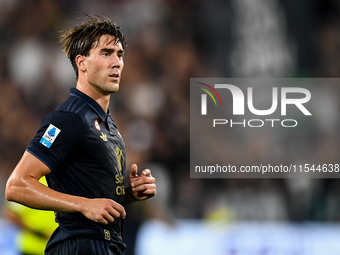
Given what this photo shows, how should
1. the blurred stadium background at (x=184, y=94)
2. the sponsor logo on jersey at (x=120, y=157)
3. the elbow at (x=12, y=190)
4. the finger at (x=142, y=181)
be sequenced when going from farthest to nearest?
the blurred stadium background at (x=184, y=94) < the finger at (x=142, y=181) < the sponsor logo on jersey at (x=120, y=157) < the elbow at (x=12, y=190)

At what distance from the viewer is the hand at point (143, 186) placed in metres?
2.38

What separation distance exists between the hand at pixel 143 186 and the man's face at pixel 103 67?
0.48 metres

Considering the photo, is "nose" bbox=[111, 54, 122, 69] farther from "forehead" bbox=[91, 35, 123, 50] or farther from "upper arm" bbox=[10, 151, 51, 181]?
"upper arm" bbox=[10, 151, 51, 181]

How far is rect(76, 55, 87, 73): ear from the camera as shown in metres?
2.29

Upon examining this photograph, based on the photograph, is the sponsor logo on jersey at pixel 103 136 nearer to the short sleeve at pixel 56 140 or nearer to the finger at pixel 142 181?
the short sleeve at pixel 56 140

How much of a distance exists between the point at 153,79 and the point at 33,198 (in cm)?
461

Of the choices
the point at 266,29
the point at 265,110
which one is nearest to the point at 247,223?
the point at 265,110

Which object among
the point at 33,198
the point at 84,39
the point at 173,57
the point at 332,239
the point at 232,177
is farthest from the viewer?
the point at 173,57

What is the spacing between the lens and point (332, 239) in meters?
4.95

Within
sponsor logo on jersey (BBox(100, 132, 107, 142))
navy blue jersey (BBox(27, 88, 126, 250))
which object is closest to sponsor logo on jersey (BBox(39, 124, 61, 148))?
navy blue jersey (BBox(27, 88, 126, 250))

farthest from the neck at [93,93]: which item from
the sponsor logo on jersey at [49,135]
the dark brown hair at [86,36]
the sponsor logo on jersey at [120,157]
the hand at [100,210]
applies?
the hand at [100,210]

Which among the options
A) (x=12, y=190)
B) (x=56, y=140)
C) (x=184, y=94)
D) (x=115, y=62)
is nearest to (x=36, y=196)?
(x=12, y=190)

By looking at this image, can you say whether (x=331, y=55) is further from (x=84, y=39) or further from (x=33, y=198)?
(x=33, y=198)

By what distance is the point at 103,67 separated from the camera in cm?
227
